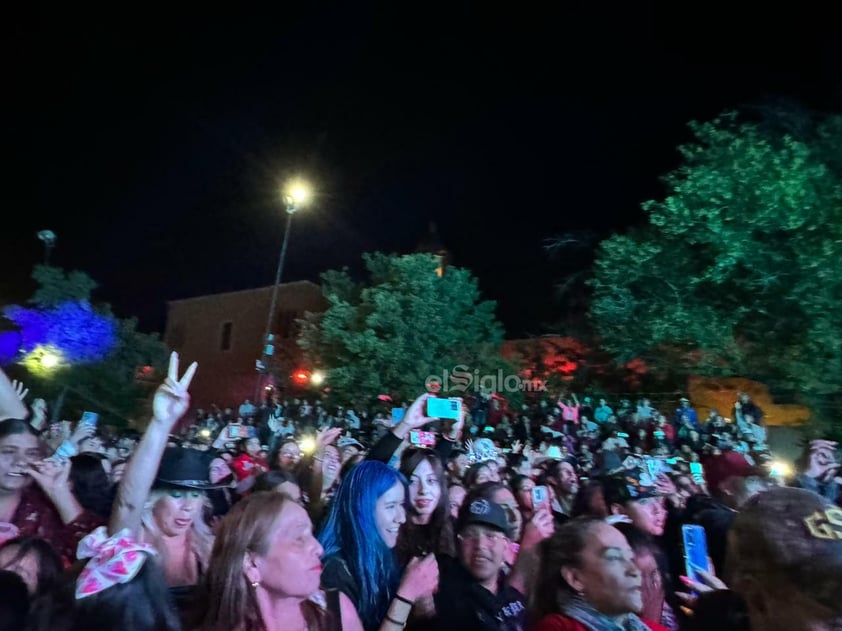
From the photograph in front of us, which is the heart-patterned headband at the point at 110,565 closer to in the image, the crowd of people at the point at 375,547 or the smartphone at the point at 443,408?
the crowd of people at the point at 375,547

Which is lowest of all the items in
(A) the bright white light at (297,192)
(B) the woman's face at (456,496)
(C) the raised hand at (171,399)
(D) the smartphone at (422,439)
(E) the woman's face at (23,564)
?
(E) the woman's face at (23,564)

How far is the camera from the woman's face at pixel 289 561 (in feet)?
7.65

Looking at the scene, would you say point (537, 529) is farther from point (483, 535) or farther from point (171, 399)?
point (171, 399)

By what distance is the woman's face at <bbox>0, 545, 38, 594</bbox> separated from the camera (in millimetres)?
2592

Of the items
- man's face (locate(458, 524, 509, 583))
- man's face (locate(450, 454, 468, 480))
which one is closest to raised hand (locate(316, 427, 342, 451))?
man's face (locate(458, 524, 509, 583))

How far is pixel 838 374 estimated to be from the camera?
1433 cm

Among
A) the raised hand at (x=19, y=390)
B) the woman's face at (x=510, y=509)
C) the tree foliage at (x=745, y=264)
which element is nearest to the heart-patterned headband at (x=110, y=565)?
the woman's face at (x=510, y=509)

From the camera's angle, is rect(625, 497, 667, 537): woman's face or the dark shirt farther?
rect(625, 497, 667, 537): woman's face

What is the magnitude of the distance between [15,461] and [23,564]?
1026 mm

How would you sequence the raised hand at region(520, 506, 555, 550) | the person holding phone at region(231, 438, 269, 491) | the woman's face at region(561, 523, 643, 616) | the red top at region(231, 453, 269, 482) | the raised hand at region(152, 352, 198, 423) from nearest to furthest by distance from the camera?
the woman's face at region(561, 523, 643, 616) → the raised hand at region(152, 352, 198, 423) → the raised hand at region(520, 506, 555, 550) → the person holding phone at region(231, 438, 269, 491) → the red top at region(231, 453, 269, 482)

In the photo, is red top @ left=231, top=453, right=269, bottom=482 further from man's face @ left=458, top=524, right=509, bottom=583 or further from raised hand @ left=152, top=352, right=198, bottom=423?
man's face @ left=458, top=524, right=509, bottom=583

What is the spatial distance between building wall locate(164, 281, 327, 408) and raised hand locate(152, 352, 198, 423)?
39337 millimetres

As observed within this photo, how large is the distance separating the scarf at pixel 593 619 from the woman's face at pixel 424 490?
6.21ft

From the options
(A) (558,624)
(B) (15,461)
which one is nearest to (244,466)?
(B) (15,461)
